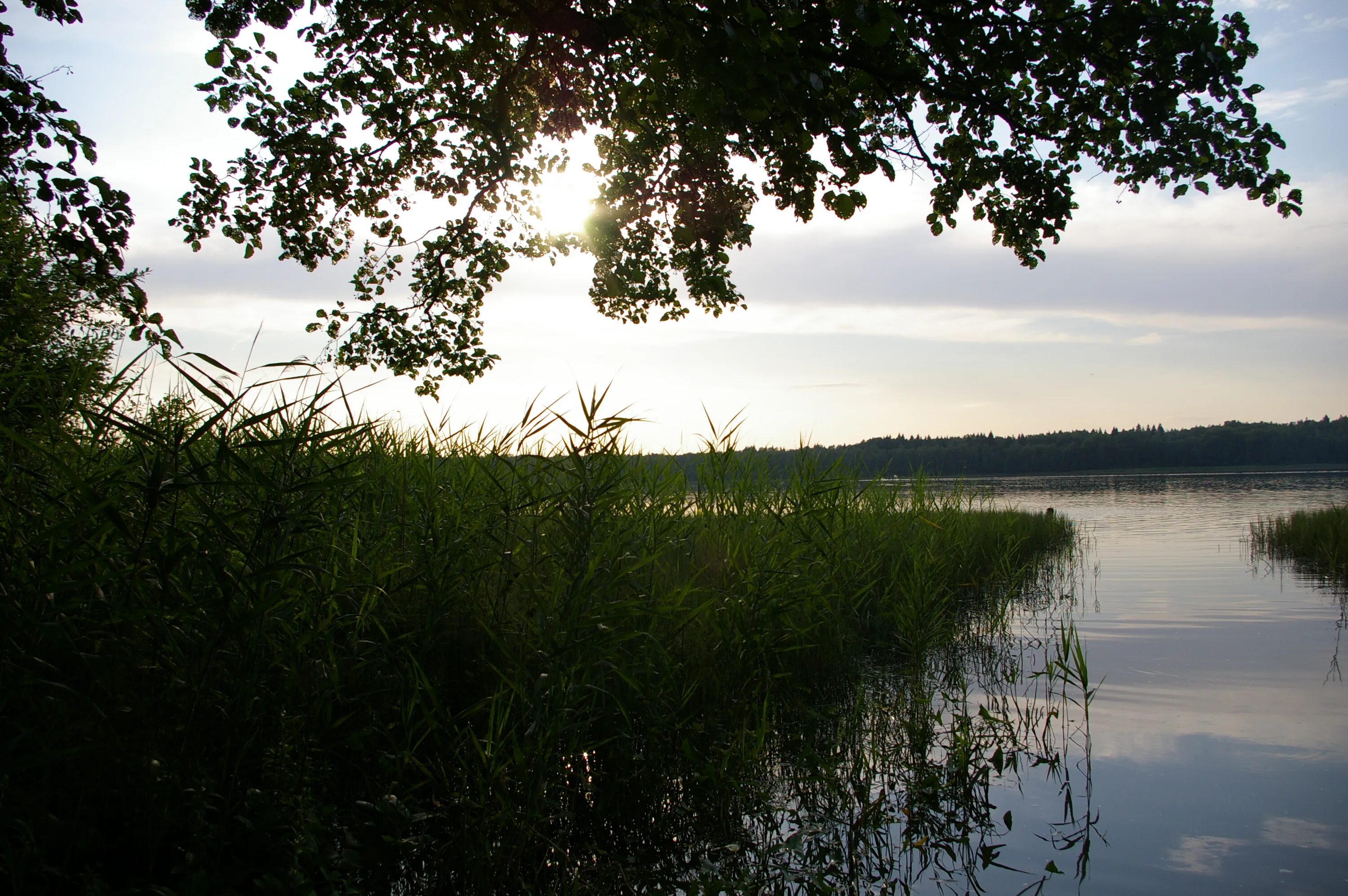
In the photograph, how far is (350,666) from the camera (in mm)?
3430

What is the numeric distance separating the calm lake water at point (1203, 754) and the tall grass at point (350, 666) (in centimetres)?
159

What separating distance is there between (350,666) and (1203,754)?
17.5 feet

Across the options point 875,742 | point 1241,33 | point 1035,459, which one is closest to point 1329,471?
point 1035,459

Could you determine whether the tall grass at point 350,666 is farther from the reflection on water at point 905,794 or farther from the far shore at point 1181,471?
the far shore at point 1181,471

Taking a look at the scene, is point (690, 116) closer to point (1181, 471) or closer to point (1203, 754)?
point (1203, 754)

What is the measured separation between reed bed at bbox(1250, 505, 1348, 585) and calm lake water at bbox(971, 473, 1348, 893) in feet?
5.20

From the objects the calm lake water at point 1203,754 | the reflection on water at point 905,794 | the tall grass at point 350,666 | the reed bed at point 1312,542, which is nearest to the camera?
the tall grass at point 350,666

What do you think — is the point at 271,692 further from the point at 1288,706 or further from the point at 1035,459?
the point at 1035,459

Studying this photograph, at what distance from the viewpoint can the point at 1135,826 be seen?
4.03m

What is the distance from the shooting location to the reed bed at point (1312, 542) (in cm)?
1336

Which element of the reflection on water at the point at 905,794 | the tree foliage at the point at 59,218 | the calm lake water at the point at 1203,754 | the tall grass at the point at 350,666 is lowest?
the calm lake water at the point at 1203,754

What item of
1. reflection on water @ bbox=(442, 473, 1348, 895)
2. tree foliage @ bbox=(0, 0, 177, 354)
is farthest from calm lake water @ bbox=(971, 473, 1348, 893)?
tree foliage @ bbox=(0, 0, 177, 354)

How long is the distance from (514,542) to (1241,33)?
829cm

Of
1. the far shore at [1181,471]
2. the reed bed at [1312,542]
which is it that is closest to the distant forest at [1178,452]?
the far shore at [1181,471]
